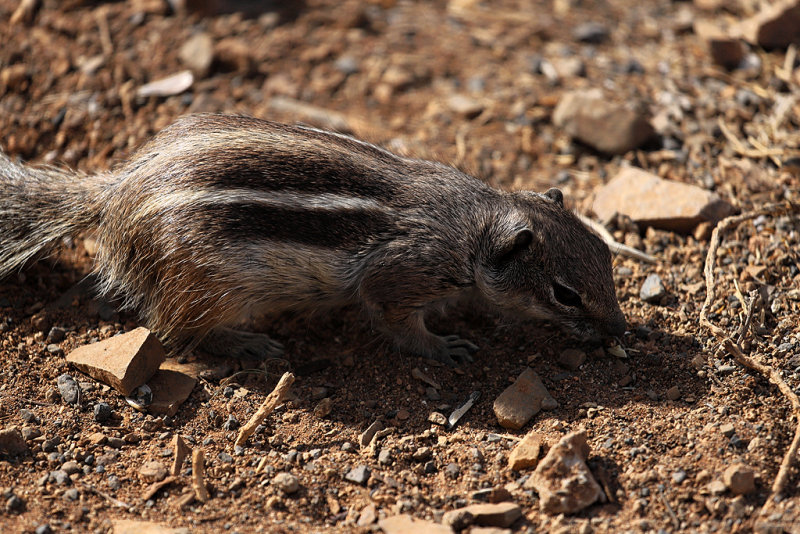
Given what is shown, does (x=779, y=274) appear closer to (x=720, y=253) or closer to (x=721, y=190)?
(x=720, y=253)

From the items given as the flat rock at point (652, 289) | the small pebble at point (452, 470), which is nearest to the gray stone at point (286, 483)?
the small pebble at point (452, 470)

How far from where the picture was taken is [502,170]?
6.99m

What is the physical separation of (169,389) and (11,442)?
94cm

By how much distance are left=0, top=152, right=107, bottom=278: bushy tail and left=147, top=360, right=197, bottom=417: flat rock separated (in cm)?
115

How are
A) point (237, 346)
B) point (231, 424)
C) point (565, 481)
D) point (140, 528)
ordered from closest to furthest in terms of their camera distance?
point (140, 528) < point (565, 481) < point (231, 424) < point (237, 346)

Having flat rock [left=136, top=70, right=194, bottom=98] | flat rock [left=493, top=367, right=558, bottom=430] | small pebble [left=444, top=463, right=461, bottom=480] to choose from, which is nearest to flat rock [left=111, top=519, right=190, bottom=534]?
small pebble [left=444, top=463, right=461, bottom=480]

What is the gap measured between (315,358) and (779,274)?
3249mm

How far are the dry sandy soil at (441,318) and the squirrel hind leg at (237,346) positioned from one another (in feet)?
0.53

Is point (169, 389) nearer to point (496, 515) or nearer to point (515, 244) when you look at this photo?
point (496, 515)

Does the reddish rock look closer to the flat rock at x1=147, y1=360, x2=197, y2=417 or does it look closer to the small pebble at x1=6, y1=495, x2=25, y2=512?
the flat rock at x1=147, y1=360, x2=197, y2=417

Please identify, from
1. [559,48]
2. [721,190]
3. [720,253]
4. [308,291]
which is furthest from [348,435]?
[559,48]

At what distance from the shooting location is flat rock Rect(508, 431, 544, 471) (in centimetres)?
448

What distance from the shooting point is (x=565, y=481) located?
13.8 feet

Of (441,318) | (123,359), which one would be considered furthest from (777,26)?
(123,359)
